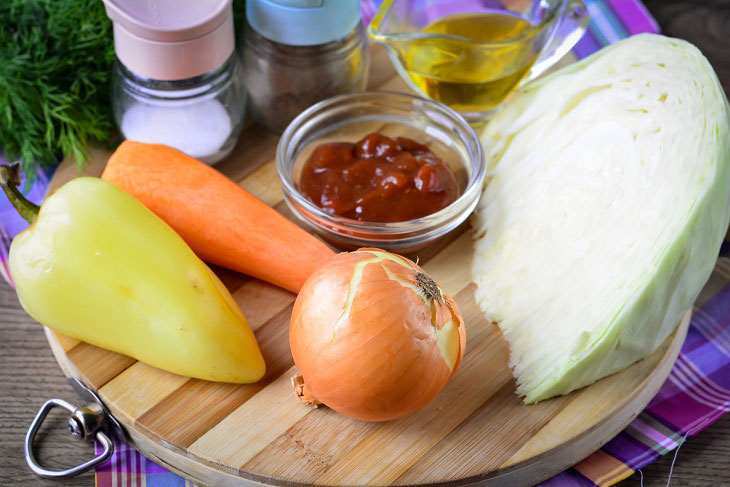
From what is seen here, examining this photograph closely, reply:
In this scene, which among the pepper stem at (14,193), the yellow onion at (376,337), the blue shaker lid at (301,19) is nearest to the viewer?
the yellow onion at (376,337)

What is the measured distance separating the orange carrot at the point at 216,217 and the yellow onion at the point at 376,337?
307mm

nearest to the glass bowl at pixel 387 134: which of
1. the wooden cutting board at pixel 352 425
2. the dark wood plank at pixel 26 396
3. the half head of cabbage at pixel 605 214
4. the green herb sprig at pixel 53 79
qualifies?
the half head of cabbage at pixel 605 214

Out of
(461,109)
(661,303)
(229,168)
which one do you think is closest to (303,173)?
(229,168)

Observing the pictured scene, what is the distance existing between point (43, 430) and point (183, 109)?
83 cm

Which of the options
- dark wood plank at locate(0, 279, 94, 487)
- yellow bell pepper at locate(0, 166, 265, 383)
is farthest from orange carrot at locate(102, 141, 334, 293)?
dark wood plank at locate(0, 279, 94, 487)

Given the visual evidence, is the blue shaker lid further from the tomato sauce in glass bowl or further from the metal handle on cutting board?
the metal handle on cutting board

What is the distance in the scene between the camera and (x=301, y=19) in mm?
2088

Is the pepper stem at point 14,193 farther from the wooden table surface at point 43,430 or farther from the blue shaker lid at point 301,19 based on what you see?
the blue shaker lid at point 301,19

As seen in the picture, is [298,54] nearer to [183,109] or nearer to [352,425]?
[183,109]

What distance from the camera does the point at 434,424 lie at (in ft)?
5.68

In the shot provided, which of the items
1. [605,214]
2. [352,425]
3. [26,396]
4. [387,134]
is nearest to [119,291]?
[26,396]

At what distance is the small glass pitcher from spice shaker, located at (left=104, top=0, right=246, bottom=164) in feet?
1.30

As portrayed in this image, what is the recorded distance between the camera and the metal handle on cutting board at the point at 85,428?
173 centimetres

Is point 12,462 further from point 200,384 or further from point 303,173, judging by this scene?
point 303,173
